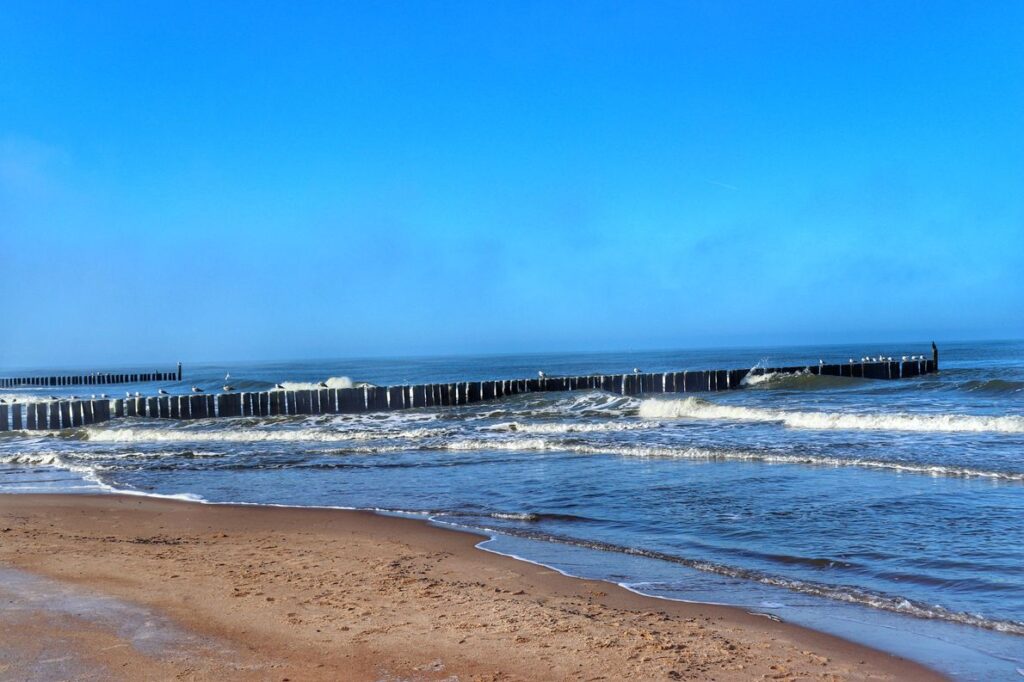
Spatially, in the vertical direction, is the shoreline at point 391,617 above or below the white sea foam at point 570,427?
below

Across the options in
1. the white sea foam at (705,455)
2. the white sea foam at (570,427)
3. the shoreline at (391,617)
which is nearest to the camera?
the shoreline at (391,617)

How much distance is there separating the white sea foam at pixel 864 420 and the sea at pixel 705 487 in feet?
0.21

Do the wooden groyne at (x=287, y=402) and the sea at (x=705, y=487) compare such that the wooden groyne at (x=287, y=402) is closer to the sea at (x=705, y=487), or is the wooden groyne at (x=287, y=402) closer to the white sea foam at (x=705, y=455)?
the sea at (x=705, y=487)

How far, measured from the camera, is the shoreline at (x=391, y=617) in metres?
4.46

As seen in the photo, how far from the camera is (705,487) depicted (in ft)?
35.6

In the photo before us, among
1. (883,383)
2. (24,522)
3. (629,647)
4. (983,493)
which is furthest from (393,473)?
(883,383)

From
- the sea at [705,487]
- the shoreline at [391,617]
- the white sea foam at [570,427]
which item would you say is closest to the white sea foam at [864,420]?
the sea at [705,487]

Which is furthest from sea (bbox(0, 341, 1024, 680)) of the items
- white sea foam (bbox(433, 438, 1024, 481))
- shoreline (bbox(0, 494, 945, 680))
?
shoreline (bbox(0, 494, 945, 680))

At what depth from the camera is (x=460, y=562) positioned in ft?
24.1

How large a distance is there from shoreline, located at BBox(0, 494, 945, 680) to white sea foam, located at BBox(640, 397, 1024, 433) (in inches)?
481

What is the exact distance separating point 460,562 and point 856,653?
3501 millimetres

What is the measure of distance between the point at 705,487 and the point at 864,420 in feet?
30.2

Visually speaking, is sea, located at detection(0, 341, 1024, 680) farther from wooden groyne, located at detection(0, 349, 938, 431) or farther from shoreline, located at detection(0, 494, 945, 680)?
wooden groyne, located at detection(0, 349, 938, 431)

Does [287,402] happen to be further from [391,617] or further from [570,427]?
[391,617]
